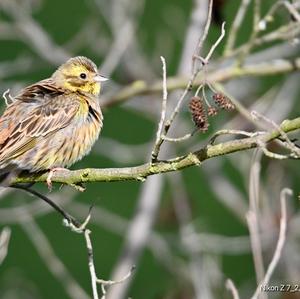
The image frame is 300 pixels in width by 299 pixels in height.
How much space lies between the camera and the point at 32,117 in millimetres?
5594

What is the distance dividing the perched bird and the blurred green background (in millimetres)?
877

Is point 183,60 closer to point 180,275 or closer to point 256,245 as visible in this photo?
point 180,275

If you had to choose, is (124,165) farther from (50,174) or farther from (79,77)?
(50,174)

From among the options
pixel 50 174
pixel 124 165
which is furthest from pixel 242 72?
pixel 124 165

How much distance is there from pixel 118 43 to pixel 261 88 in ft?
8.13

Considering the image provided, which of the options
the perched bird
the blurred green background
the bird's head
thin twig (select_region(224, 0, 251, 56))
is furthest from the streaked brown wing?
thin twig (select_region(224, 0, 251, 56))

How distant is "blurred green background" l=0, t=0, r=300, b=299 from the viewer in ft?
24.0

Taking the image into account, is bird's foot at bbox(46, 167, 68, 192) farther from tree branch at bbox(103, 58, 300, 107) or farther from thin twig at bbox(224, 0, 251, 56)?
thin twig at bbox(224, 0, 251, 56)

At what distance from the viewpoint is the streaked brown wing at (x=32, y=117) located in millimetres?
5461

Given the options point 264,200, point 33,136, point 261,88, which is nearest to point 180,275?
point 264,200

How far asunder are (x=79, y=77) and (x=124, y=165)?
337 cm

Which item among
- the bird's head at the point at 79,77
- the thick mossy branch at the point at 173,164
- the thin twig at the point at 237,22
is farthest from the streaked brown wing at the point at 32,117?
the thin twig at the point at 237,22

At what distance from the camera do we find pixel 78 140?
5.62 meters

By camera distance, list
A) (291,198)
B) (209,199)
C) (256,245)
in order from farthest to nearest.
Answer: (209,199)
(291,198)
(256,245)
